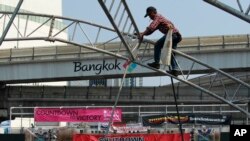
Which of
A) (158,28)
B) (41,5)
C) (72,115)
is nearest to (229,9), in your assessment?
(158,28)

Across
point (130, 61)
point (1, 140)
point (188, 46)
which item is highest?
point (188, 46)

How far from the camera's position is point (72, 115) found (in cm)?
3403

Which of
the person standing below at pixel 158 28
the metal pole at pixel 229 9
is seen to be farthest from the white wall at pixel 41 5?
the metal pole at pixel 229 9

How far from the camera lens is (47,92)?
62.0 metres

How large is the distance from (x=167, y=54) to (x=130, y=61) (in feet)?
4.64

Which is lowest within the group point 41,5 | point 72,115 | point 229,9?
point 72,115

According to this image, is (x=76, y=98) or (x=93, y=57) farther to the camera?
(x=76, y=98)

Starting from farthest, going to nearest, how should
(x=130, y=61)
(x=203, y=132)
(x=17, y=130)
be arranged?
(x=17, y=130), (x=203, y=132), (x=130, y=61)

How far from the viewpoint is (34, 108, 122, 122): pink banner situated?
33656mm

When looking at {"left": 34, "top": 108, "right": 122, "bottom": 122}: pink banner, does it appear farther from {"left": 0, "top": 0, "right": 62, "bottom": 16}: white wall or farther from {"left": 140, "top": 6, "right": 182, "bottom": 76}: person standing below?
{"left": 0, "top": 0, "right": 62, "bottom": 16}: white wall

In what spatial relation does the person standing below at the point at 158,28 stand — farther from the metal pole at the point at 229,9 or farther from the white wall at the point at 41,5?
the white wall at the point at 41,5

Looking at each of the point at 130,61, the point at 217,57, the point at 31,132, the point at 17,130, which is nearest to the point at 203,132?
the point at 31,132

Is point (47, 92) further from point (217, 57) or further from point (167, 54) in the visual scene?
point (167, 54)

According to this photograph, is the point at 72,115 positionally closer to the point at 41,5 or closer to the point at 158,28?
the point at 158,28
